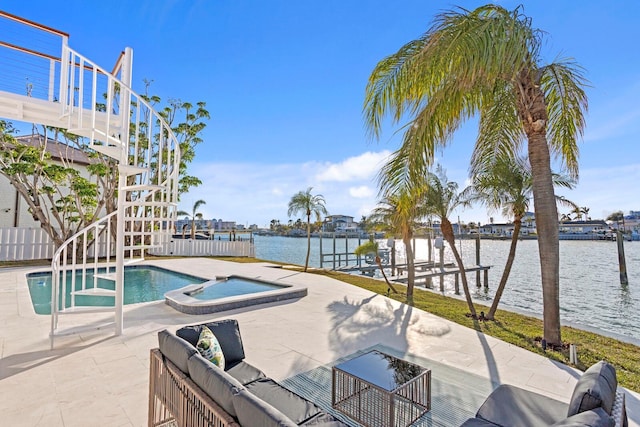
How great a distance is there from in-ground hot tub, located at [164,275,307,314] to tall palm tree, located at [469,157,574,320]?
440cm

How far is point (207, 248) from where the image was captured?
698 inches

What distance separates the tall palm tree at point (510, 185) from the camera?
6.50 meters

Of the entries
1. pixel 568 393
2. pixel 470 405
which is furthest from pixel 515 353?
pixel 470 405

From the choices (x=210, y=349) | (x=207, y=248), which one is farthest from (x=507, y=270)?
(x=207, y=248)

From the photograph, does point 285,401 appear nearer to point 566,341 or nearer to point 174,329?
point 174,329

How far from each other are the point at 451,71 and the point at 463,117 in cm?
158

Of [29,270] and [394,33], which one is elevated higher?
[394,33]

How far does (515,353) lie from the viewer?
170 inches

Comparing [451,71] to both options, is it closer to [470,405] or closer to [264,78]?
[470,405]

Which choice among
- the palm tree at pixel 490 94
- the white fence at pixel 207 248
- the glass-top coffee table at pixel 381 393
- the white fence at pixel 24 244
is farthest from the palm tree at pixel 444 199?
the white fence at pixel 24 244

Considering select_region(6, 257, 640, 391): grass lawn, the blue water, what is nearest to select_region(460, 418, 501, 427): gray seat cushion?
select_region(6, 257, 640, 391): grass lawn

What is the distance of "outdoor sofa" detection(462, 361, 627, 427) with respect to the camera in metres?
1.50

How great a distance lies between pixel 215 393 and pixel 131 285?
31.4 feet

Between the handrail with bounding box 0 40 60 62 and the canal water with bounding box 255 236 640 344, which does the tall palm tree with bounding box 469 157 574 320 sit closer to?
the canal water with bounding box 255 236 640 344
